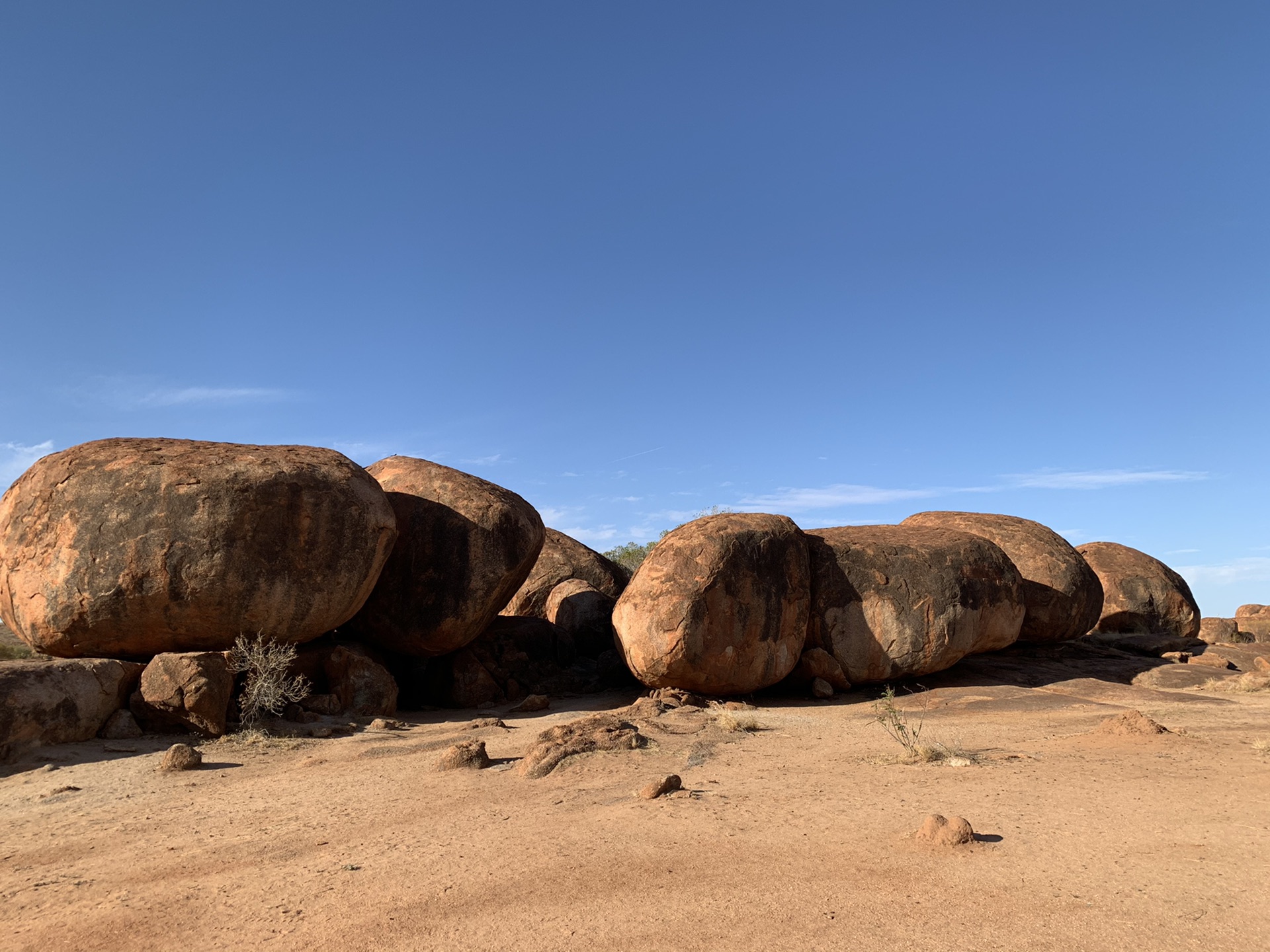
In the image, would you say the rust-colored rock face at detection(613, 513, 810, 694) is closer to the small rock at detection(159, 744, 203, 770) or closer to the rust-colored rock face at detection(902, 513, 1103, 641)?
the rust-colored rock face at detection(902, 513, 1103, 641)

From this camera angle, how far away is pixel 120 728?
8.61 m

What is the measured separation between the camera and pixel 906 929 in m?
3.93

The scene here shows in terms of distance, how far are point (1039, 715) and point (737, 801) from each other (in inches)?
215

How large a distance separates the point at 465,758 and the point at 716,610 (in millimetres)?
4507

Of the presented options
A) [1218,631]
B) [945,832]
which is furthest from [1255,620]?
[945,832]

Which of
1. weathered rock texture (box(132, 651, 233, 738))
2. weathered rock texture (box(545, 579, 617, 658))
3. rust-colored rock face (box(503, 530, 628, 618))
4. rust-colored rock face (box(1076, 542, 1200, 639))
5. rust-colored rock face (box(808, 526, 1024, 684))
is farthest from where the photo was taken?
rust-colored rock face (box(1076, 542, 1200, 639))

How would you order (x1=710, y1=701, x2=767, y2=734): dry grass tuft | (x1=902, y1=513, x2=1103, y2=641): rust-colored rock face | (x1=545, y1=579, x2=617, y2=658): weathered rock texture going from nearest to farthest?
1. (x1=710, y1=701, x2=767, y2=734): dry grass tuft
2. (x1=902, y1=513, x2=1103, y2=641): rust-colored rock face
3. (x1=545, y1=579, x2=617, y2=658): weathered rock texture

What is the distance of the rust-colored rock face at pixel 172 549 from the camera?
9516 mm

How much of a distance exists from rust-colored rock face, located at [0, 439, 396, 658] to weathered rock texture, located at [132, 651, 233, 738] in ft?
3.18

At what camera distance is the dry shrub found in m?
9.13

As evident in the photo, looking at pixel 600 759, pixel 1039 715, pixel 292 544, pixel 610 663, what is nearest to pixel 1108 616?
pixel 1039 715

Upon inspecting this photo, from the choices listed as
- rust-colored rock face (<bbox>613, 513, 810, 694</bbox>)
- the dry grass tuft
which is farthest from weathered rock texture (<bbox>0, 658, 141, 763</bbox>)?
the dry grass tuft

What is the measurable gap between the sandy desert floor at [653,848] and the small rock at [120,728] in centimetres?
20

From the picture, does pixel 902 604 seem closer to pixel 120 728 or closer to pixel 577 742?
pixel 577 742
